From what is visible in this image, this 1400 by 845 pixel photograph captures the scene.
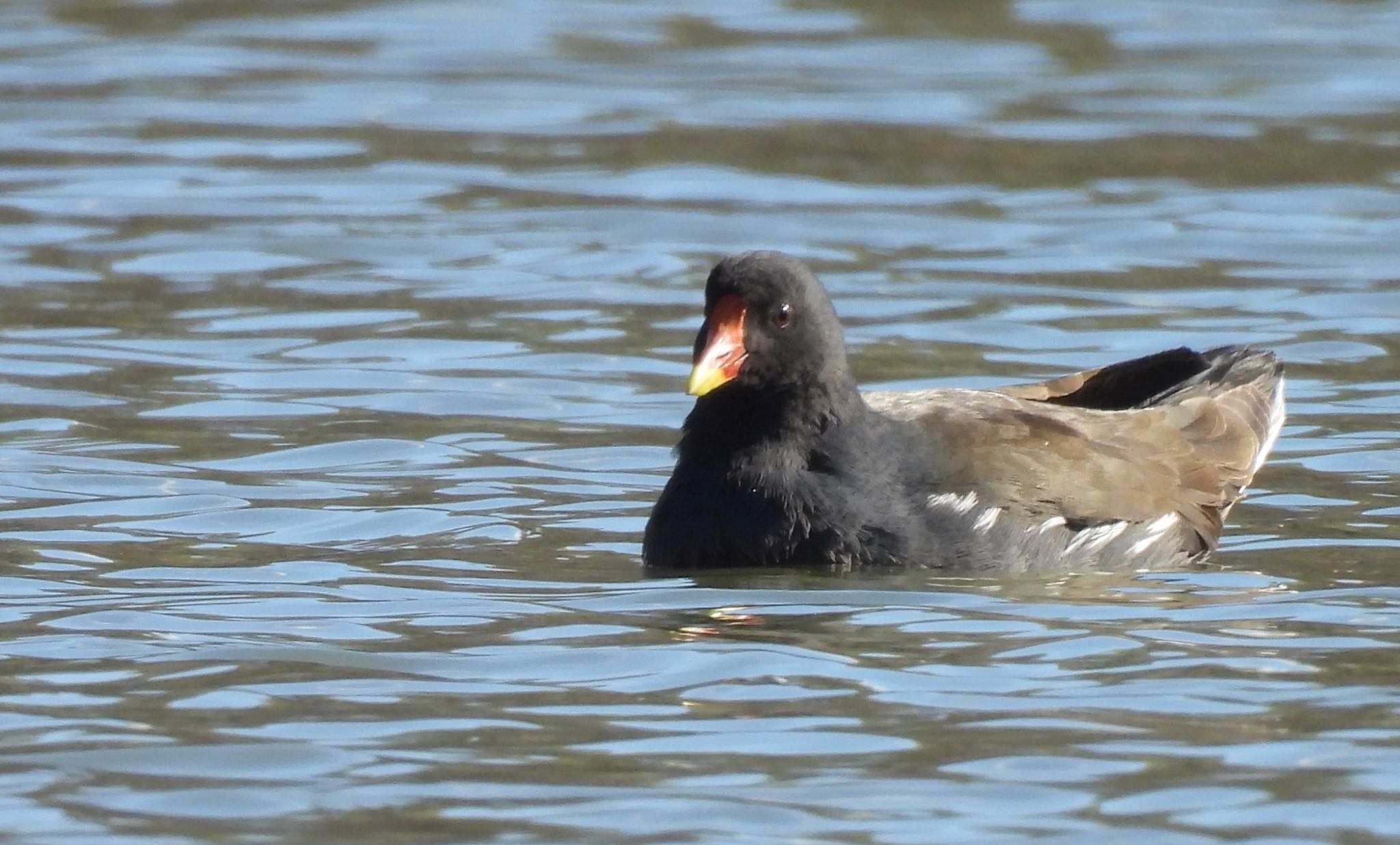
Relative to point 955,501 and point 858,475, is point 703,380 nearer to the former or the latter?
point 858,475

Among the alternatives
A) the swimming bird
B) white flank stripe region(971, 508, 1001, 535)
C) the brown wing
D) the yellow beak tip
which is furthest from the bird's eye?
white flank stripe region(971, 508, 1001, 535)

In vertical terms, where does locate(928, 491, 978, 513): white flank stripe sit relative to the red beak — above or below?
below

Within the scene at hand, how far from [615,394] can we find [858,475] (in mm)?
2998

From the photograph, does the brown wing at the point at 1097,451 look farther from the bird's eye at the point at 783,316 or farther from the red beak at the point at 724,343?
the red beak at the point at 724,343

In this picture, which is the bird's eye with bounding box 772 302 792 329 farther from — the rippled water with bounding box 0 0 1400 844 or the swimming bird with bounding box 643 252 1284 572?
the rippled water with bounding box 0 0 1400 844

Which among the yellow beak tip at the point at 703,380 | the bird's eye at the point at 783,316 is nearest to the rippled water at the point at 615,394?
the yellow beak tip at the point at 703,380

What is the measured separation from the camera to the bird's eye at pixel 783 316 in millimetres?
7746

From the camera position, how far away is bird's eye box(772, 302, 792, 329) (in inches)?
305

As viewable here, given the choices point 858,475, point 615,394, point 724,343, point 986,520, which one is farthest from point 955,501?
point 615,394

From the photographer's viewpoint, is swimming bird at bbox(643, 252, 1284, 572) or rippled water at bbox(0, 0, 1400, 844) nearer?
rippled water at bbox(0, 0, 1400, 844)

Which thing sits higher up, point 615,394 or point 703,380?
point 703,380

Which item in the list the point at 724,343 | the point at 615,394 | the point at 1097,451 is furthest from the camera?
the point at 615,394

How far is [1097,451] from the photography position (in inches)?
323

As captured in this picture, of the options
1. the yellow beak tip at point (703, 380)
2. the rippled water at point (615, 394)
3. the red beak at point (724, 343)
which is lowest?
the rippled water at point (615, 394)
